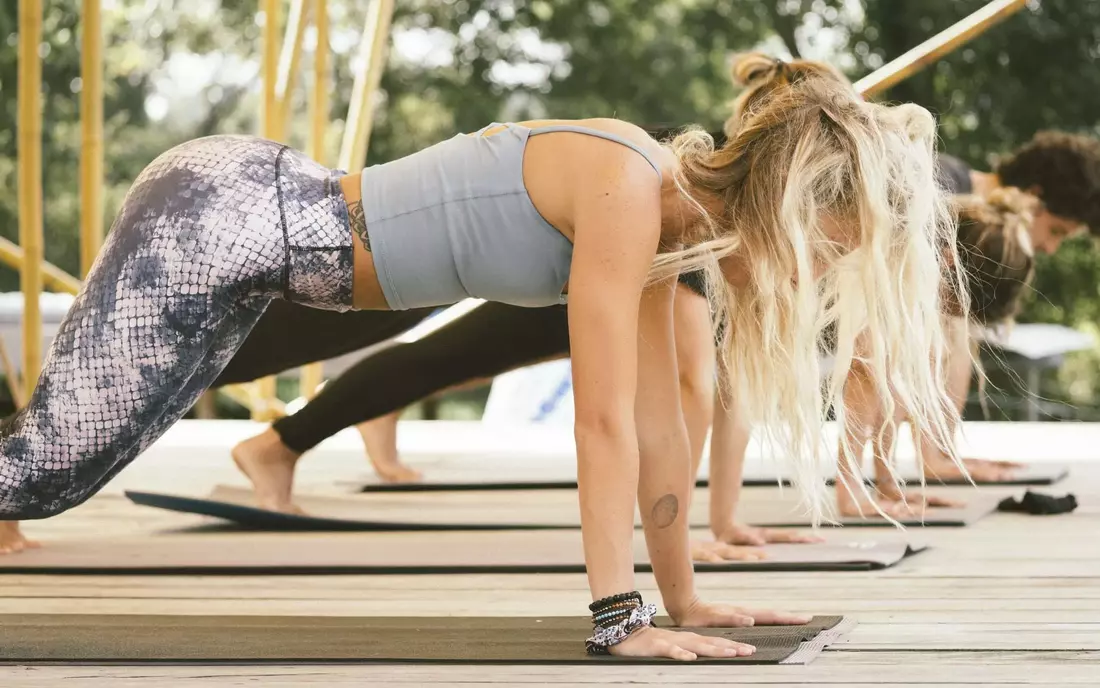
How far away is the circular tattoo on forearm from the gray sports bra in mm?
337

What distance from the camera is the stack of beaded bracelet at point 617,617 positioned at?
1.92 m

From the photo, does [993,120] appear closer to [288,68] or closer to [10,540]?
[288,68]

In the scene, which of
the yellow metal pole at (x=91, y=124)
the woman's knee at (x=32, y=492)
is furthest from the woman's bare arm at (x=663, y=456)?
the yellow metal pole at (x=91, y=124)

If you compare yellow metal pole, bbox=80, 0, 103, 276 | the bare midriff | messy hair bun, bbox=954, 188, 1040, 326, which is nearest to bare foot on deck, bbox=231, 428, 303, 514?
yellow metal pole, bbox=80, 0, 103, 276

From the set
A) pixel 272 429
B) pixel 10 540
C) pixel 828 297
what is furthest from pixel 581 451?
pixel 272 429

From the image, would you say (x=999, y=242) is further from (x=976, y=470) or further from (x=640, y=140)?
(x=640, y=140)

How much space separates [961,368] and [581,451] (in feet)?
8.39

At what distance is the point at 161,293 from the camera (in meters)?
2.05

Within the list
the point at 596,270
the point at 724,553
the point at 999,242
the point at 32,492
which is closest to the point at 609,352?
the point at 596,270

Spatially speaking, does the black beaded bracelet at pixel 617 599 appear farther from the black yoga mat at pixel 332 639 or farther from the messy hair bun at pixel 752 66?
the messy hair bun at pixel 752 66

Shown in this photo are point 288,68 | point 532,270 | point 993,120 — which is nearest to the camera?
point 532,270

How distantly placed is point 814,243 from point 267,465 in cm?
201

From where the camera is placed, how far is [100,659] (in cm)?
196

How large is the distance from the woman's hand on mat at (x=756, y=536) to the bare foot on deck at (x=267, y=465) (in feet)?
3.73
